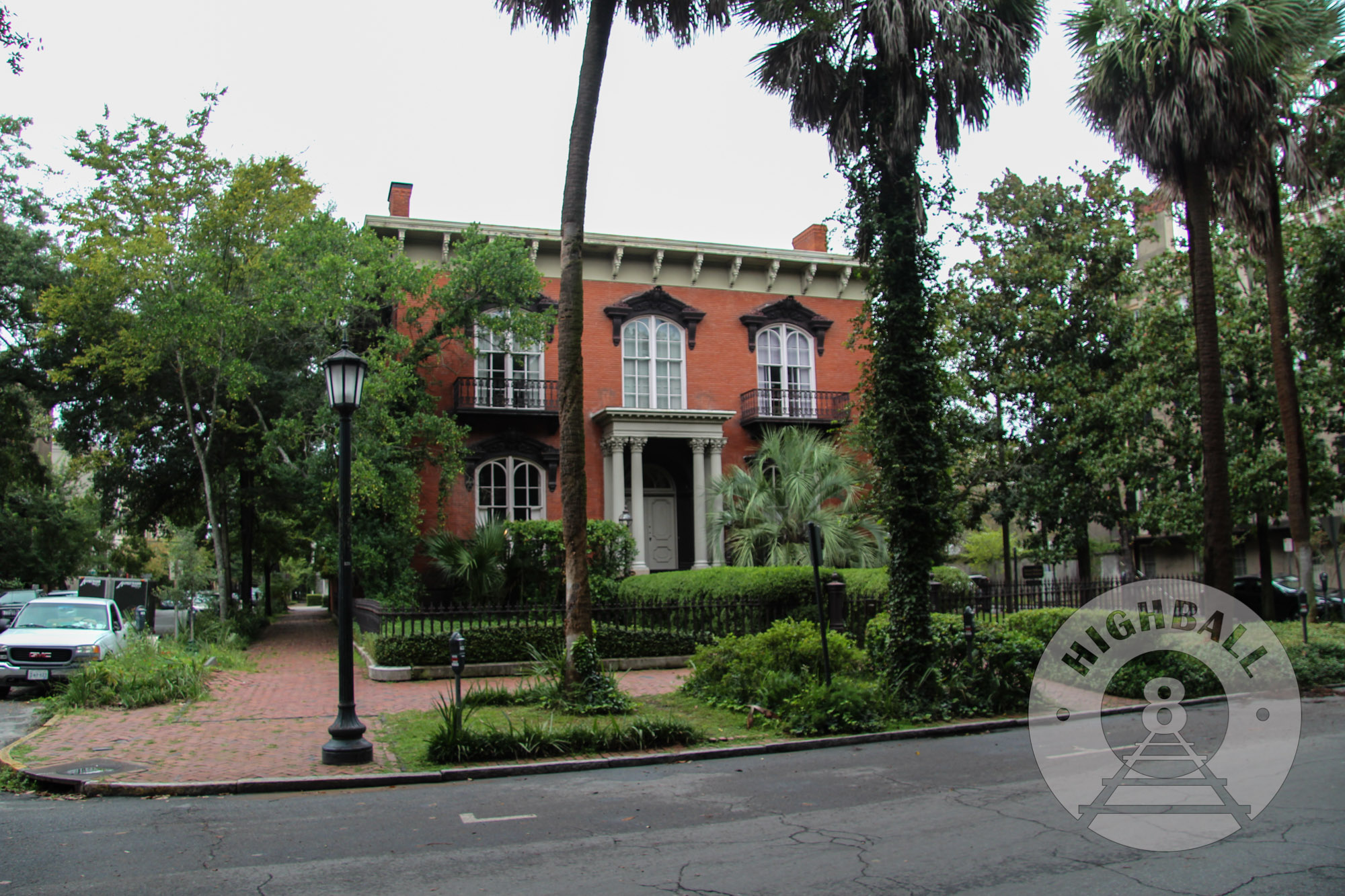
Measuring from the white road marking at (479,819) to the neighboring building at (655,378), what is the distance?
18333 millimetres

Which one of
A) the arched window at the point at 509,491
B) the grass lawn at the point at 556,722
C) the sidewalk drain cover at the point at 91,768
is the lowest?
the grass lawn at the point at 556,722

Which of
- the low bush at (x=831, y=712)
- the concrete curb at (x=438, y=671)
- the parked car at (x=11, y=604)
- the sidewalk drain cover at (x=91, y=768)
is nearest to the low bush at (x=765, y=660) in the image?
the low bush at (x=831, y=712)

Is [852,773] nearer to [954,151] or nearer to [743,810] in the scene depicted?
[743,810]

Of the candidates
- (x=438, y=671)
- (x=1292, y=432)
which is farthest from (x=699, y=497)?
(x=1292, y=432)

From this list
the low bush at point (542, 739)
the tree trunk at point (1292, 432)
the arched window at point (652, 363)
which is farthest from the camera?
the arched window at point (652, 363)

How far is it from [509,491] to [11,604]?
1446 cm

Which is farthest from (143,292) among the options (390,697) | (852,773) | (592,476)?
(852,773)

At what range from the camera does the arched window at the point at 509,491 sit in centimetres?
2681

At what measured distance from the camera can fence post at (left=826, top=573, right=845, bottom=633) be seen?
50.9 feet

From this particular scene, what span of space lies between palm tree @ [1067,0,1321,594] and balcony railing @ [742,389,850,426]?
1353 centimetres

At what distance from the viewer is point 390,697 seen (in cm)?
1321

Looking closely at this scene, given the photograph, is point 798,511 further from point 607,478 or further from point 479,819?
point 479,819

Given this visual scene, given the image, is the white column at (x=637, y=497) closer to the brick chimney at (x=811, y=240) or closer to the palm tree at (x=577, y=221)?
the brick chimney at (x=811, y=240)

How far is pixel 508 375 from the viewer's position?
89.1 ft
